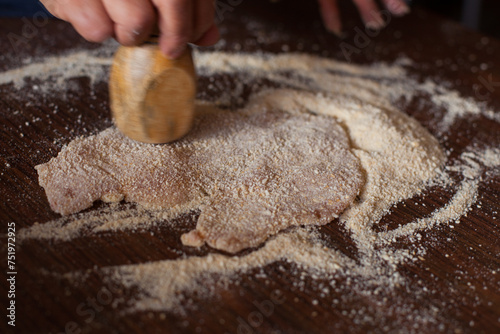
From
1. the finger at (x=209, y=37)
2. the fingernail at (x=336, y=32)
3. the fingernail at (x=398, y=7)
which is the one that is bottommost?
the fingernail at (x=336, y=32)

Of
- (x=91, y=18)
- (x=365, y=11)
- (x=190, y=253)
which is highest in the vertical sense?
(x=91, y=18)

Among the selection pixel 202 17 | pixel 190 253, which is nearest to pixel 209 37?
pixel 202 17

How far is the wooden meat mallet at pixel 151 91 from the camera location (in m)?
0.73

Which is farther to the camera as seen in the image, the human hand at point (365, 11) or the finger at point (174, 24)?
the human hand at point (365, 11)

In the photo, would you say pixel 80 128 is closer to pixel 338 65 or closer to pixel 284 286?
pixel 284 286

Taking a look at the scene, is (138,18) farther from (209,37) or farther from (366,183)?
(366,183)

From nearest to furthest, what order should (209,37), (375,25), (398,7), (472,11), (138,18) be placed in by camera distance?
(138,18), (209,37), (398,7), (375,25), (472,11)

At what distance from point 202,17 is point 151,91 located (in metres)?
0.14

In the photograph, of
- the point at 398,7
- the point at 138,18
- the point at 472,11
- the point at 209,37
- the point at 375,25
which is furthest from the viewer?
the point at 472,11

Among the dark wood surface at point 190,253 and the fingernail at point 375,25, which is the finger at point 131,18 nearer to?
the dark wood surface at point 190,253

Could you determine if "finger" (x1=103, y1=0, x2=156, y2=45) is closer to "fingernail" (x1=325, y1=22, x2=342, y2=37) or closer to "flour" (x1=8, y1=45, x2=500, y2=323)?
"flour" (x1=8, y1=45, x2=500, y2=323)

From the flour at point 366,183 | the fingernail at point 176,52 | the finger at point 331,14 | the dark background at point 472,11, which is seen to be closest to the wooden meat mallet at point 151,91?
the fingernail at point 176,52

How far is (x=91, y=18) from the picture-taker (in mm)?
703

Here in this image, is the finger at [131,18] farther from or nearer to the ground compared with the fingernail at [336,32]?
farther from the ground
